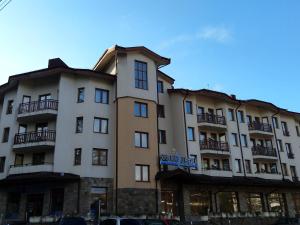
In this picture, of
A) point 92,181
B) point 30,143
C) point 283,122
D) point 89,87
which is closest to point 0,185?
point 30,143

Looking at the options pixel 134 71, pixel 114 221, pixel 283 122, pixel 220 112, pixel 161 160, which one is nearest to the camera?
pixel 114 221

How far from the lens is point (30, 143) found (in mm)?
30188

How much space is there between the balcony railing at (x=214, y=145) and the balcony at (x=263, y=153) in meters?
5.05

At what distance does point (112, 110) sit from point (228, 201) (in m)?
16.7

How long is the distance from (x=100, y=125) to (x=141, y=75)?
23.9 ft

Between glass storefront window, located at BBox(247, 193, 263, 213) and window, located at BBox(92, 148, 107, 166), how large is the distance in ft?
60.3

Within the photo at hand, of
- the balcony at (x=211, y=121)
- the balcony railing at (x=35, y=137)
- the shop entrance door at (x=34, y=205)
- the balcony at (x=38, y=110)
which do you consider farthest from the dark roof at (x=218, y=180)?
the balcony at (x=38, y=110)

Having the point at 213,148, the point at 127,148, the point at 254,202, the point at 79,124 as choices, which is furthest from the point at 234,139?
the point at 79,124

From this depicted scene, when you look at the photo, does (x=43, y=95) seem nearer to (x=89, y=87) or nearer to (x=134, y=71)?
(x=89, y=87)

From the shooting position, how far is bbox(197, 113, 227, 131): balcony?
3762cm

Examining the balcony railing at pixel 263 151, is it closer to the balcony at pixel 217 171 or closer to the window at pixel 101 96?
the balcony at pixel 217 171

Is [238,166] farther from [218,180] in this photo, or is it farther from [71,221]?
[71,221]

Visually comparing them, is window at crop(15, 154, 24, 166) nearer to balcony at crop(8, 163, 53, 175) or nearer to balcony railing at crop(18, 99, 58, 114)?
balcony at crop(8, 163, 53, 175)

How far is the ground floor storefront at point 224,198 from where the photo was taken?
3259cm
